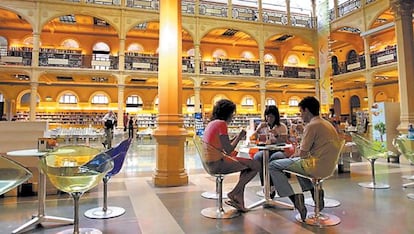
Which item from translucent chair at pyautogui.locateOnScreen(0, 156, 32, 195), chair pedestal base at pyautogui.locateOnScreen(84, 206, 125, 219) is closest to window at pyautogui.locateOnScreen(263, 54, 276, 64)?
chair pedestal base at pyautogui.locateOnScreen(84, 206, 125, 219)

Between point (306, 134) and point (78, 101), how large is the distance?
16.7m

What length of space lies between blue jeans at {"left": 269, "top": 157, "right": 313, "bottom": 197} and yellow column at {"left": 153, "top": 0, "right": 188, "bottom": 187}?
5.80 feet

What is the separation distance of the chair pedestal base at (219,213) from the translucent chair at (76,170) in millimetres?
1022

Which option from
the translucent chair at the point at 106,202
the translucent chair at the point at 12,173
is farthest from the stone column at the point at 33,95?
the translucent chair at the point at 12,173

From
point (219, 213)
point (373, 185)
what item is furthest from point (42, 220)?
point (373, 185)

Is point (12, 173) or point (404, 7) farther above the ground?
point (404, 7)

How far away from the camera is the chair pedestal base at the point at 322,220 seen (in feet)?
8.20

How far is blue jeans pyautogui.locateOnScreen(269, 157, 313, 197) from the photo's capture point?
2.68 meters

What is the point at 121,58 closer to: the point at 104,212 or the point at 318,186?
the point at 104,212

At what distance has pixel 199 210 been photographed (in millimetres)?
2979

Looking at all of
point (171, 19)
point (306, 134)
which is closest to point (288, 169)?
point (306, 134)

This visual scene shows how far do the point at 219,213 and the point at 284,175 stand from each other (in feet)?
2.49

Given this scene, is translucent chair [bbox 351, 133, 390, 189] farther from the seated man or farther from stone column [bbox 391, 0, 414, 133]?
stone column [bbox 391, 0, 414, 133]

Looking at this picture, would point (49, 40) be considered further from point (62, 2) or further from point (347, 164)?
point (347, 164)
